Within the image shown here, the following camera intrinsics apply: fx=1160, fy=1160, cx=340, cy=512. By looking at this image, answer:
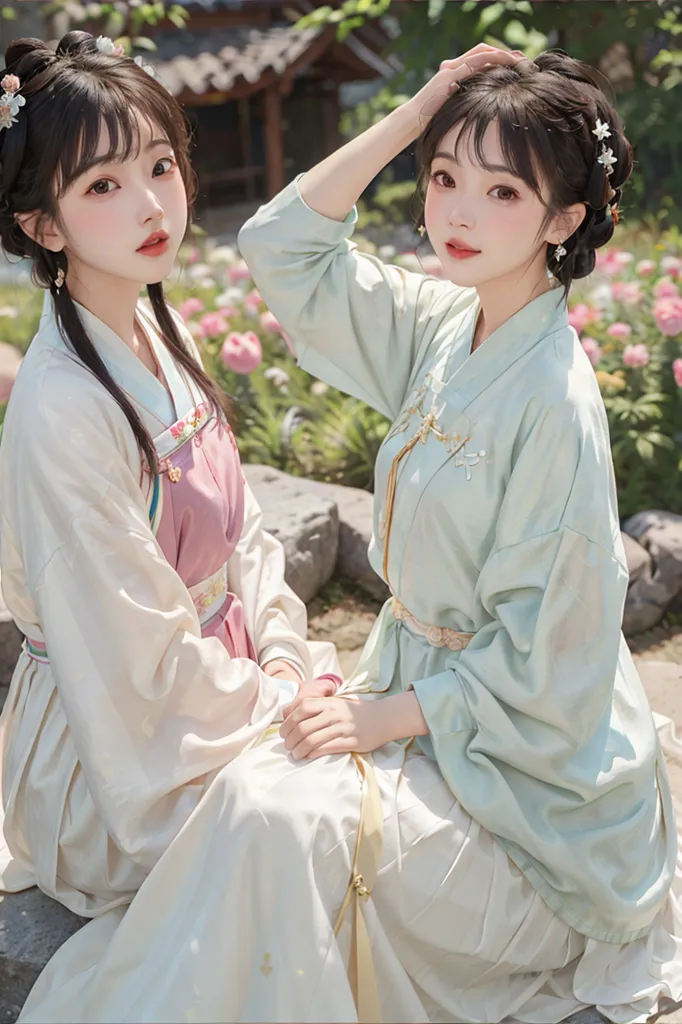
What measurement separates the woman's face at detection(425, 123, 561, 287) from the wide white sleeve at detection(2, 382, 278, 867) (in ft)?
2.35

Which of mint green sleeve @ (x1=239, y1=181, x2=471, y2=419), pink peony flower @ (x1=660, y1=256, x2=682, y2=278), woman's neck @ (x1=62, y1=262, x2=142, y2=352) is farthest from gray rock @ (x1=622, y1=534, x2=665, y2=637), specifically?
woman's neck @ (x1=62, y1=262, x2=142, y2=352)

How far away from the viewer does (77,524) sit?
2.13 metres

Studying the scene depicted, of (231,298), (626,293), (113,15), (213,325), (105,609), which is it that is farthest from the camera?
(113,15)

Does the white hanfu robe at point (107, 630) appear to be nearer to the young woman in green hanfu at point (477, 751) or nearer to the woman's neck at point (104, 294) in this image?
the woman's neck at point (104, 294)

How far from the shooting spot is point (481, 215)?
212 centimetres

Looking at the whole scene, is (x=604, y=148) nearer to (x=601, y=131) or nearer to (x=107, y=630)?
(x=601, y=131)

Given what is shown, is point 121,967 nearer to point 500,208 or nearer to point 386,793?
point 386,793

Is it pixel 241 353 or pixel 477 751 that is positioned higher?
pixel 477 751

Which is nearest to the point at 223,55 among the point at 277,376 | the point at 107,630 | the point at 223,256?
the point at 223,256

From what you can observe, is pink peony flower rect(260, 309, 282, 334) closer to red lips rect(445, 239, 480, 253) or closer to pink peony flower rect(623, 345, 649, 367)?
pink peony flower rect(623, 345, 649, 367)

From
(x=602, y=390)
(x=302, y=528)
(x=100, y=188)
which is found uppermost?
(x=100, y=188)

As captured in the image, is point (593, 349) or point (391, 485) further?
point (593, 349)

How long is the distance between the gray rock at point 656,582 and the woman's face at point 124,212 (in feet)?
7.78

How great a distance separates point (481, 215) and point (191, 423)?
0.75m
